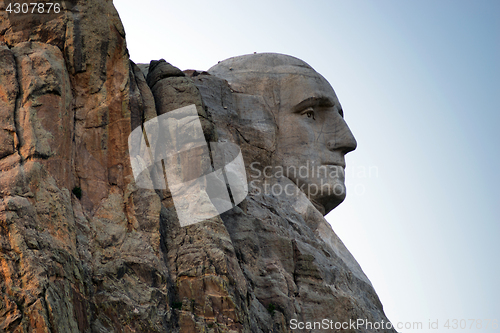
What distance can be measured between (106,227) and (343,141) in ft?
34.3

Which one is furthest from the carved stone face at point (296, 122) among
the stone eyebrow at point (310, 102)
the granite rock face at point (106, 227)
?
the granite rock face at point (106, 227)

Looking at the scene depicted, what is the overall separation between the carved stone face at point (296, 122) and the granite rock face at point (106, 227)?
10.3 ft

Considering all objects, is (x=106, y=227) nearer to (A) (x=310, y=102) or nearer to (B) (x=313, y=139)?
(B) (x=313, y=139)

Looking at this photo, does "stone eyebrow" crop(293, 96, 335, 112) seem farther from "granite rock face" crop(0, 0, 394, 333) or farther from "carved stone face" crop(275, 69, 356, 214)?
"granite rock face" crop(0, 0, 394, 333)

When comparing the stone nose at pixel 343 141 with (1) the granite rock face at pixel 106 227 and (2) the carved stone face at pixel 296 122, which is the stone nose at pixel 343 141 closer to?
(2) the carved stone face at pixel 296 122

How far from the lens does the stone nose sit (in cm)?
2612

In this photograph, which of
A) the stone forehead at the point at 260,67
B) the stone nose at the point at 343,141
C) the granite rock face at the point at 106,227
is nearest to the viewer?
the granite rock face at the point at 106,227

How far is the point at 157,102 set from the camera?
21469 millimetres

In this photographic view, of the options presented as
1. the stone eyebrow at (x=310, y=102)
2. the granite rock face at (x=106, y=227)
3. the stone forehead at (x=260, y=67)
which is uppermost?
the stone forehead at (x=260, y=67)

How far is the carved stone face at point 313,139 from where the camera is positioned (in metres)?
25.6

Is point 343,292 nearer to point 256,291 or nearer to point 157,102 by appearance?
point 256,291

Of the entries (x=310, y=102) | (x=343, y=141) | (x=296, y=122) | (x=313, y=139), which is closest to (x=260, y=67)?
(x=310, y=102)

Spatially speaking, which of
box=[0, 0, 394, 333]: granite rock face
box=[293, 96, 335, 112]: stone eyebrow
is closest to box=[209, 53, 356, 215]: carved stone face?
box=[293, 96, 335, 112]: stone eyebrow

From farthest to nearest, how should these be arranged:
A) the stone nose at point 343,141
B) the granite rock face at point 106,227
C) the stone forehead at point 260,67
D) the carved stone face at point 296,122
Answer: the stone forehead at point 260,67 < the stone nose at point 343,141 < the carved stone face at point 296,122 < the granite rock face at point 106,227
